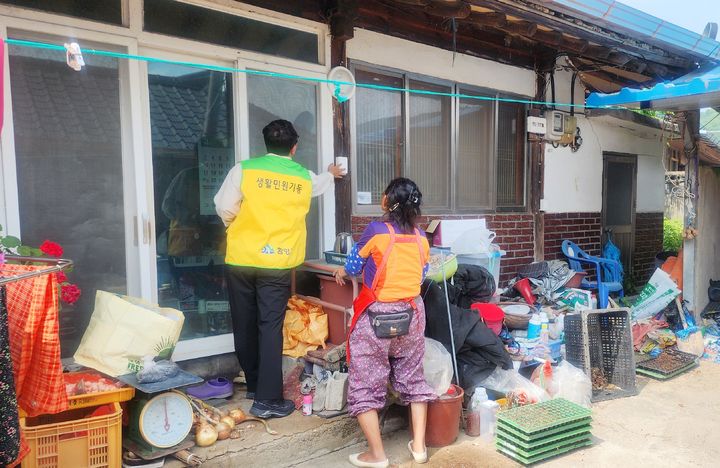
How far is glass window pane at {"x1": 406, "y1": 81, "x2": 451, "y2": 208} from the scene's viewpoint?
5.28 metres

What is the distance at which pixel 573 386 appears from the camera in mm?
4031

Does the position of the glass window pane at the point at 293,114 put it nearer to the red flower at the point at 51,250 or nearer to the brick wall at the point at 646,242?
the red flower at the point at 51,250

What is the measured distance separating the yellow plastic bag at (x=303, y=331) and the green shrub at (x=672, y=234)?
11640 millimetres

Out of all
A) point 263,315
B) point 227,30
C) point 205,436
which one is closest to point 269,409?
point 205,436

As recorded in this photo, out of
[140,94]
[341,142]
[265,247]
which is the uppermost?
[140,94]

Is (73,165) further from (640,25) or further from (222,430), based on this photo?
(640,25)

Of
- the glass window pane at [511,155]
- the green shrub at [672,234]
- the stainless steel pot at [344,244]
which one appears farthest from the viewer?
the green shrub at [672,234]

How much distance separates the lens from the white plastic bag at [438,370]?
11.6 ft

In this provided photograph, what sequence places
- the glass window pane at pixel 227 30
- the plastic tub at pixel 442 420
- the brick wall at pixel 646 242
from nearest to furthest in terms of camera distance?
the plastic tub at pixel 442 420, the glass window pane at pixel 227 30, the brick wall at pixel 646 242

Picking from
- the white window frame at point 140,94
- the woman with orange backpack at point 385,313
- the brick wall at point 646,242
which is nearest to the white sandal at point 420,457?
the woman with orange backpack at point 385,313

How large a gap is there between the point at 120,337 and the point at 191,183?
55.2 inches

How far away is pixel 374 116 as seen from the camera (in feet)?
16.3

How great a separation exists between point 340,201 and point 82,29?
233 cm

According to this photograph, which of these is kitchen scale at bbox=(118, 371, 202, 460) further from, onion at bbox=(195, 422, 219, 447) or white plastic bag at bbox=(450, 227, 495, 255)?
white plastic bag at bbox=(450, 227, 495, 255)
